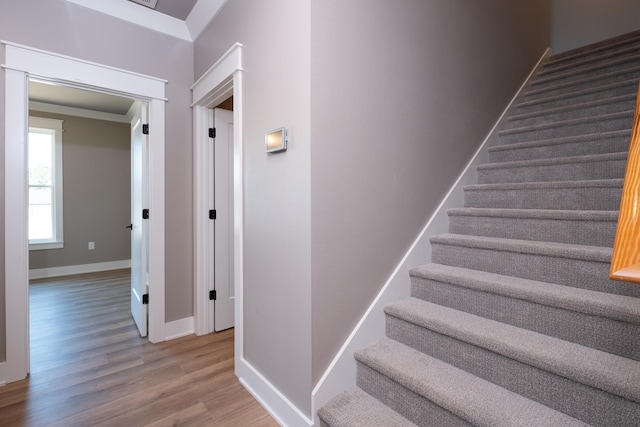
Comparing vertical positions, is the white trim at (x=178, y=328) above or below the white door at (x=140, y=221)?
below

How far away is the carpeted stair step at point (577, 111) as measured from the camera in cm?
229

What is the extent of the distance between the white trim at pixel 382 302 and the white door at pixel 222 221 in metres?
1.58

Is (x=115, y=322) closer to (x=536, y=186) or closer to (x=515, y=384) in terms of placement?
(x=515, y=384)

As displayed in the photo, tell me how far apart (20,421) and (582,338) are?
9.11 ft

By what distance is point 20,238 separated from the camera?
2.04 metres

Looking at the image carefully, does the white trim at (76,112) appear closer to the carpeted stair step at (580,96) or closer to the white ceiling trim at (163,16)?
the white ceiling trim at (163,16)

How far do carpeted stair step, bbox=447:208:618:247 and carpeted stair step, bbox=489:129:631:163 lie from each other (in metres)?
0.72

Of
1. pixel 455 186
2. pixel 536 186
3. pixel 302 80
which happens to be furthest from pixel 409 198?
pixel 302 80

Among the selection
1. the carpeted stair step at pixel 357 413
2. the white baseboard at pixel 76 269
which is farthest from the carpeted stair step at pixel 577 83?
the white baseboard at pixel 76 269

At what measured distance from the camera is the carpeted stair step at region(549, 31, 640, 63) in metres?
3.14

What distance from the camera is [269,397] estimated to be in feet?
5.83

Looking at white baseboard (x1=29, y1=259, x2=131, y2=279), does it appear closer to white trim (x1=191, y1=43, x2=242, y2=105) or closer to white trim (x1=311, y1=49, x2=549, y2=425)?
white trim (x1=191, y1=43, x2=242, y2=105)

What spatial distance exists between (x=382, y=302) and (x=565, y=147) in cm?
178

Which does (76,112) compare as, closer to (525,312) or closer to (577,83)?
(525,312)
